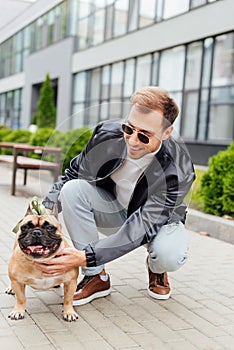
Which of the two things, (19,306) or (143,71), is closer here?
(19,306)

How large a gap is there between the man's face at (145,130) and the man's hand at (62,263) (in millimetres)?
711

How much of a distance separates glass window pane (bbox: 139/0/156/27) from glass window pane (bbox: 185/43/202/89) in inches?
98.9

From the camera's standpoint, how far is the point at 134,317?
128 inches

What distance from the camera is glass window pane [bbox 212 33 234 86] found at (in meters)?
13.9

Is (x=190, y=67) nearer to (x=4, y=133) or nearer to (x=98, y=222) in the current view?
(x=4, y=133)

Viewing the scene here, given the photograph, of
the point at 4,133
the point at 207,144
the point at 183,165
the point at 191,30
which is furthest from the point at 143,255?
the point at 4,133

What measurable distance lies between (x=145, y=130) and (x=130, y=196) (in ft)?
1.95

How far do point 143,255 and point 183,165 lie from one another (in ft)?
6.37

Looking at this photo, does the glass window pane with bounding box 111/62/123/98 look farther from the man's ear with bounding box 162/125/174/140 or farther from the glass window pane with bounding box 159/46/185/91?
the man's ear with bounding box 162/125/174/140

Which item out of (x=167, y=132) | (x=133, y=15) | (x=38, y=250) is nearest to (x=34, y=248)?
(x=38, y=250)

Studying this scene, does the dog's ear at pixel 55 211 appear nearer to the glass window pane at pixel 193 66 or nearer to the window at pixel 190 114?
the window at pixel 190 114

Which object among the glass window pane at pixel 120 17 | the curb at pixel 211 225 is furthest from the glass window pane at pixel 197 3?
the curb at pixel 211 225

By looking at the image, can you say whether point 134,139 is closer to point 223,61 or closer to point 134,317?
point 134,317

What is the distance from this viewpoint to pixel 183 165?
3.28 m
